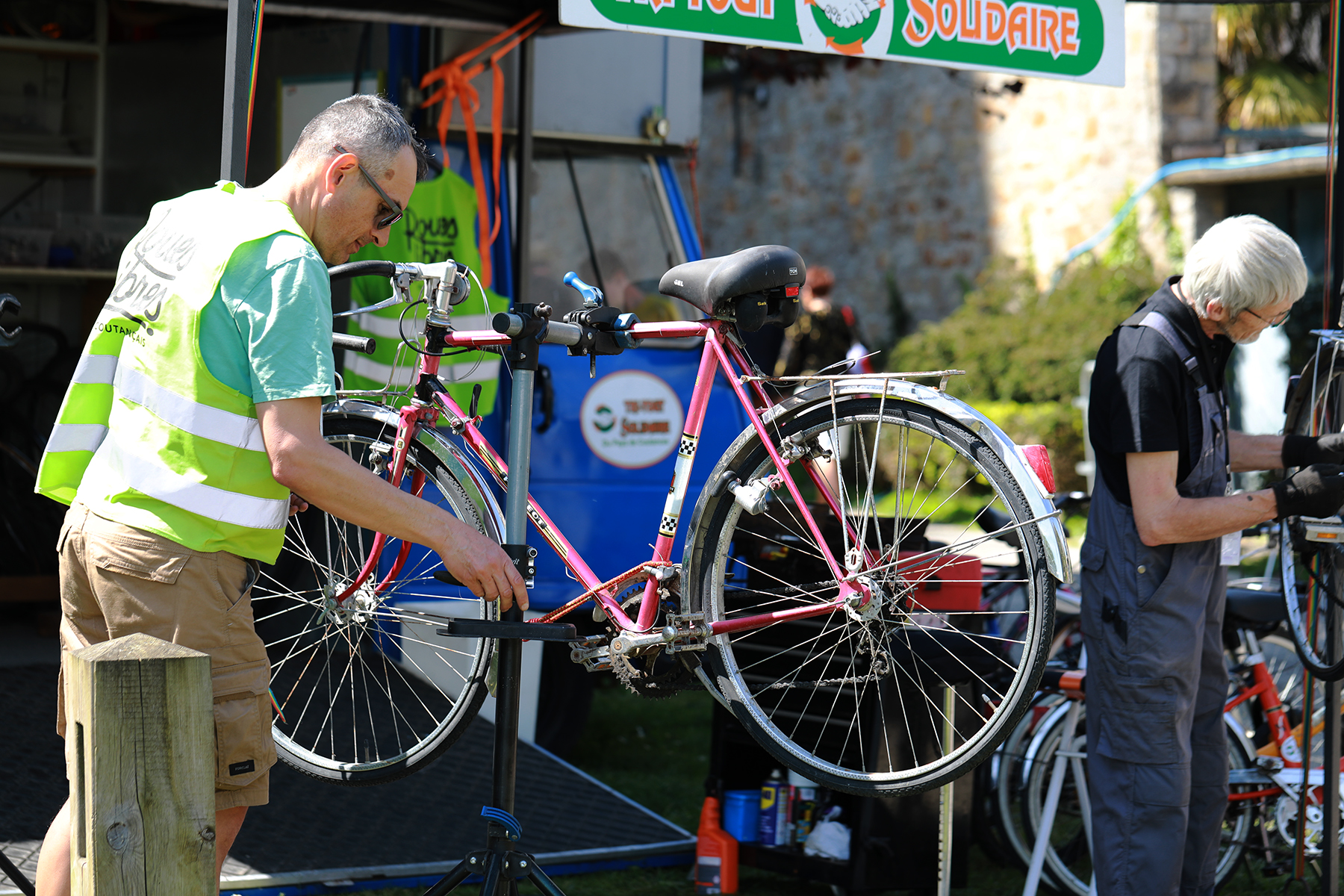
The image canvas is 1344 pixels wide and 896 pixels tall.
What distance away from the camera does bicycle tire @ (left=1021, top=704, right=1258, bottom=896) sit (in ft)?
13.8

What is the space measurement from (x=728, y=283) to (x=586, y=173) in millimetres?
3018

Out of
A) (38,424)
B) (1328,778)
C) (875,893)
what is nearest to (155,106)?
(38,424)

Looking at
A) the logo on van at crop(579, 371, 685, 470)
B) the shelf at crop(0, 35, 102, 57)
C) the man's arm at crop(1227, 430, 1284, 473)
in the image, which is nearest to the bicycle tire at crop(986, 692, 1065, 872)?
the man's arm at crop(1227, 430, 1284, 473)

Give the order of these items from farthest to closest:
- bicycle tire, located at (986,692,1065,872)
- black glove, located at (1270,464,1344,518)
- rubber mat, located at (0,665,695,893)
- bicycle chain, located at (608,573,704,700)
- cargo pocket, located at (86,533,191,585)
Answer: bicycle tire, located at (986,692,1065,872) → rubber mat, located at (0,665,695,893) → black glove, located at (1270,464,1344,518) → bicycle chain, located at (608,573,704,700) → cargo pocket, located at (86,533,191,585)

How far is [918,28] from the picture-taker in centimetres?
359

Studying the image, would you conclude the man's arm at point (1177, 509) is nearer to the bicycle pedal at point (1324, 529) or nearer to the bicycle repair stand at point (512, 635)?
the bicycle pedal at point (1324, 529)

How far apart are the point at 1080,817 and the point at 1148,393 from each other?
77.1 inches

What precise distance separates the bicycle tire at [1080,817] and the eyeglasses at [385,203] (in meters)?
2.59

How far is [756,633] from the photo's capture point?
154 inches

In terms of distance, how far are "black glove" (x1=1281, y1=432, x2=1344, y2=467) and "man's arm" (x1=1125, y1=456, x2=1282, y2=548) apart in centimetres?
34

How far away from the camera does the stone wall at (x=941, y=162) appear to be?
1287 cm

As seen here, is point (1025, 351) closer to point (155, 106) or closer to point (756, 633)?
point (155, 106)

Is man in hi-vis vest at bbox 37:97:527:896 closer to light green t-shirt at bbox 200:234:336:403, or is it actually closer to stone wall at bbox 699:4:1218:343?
light green t-shirt at bbox 200:234:336:403

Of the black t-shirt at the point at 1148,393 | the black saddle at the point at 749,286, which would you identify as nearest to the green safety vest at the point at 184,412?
the black saddle at the point at 749,286
